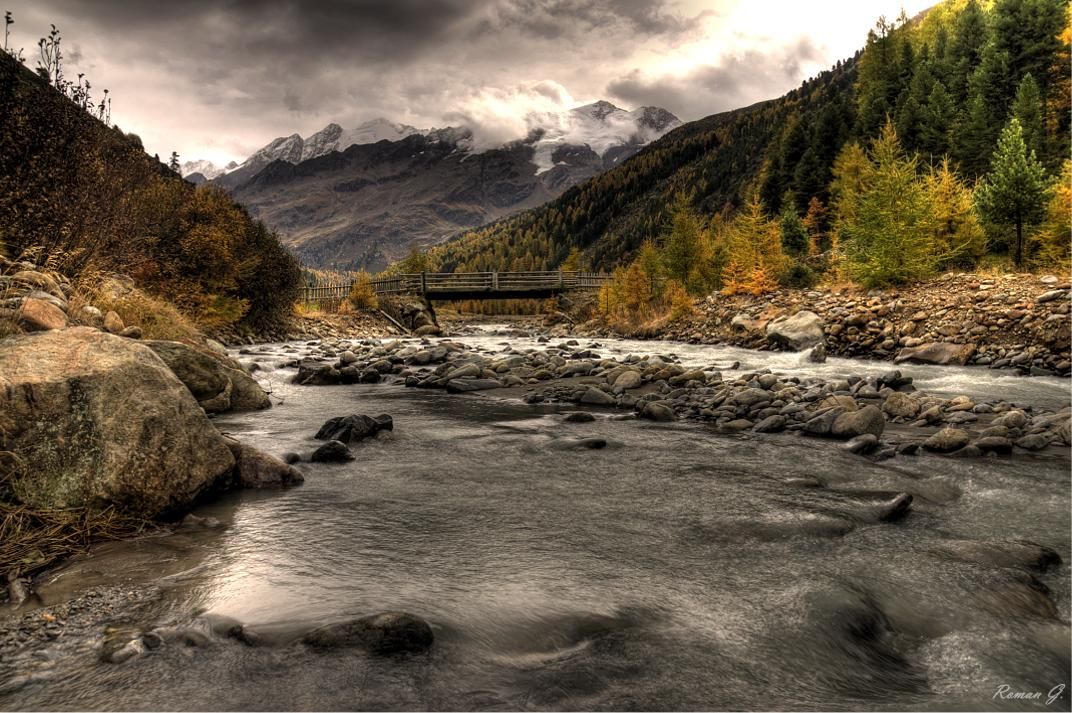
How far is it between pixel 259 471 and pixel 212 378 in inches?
189

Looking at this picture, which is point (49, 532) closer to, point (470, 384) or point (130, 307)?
point (130, 307)

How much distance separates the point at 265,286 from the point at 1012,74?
6380cm

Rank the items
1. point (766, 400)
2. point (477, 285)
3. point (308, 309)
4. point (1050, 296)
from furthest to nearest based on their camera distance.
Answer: point (477, 285), point (308, 309), point (1050, 296), point (766, 400)

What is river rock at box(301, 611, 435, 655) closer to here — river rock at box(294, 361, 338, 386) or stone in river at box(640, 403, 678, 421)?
stone in river at box(640, 403, 678, 421)

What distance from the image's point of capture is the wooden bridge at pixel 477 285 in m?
46.7

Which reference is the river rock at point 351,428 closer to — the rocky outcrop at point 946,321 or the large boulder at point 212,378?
the large boulder at point 212,378

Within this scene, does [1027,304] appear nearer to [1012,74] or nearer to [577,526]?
[577,526]

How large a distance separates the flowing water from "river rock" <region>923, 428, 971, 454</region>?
0.35 metres

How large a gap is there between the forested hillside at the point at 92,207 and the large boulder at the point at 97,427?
16.5ft

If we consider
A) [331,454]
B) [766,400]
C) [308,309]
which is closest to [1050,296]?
[766,400]

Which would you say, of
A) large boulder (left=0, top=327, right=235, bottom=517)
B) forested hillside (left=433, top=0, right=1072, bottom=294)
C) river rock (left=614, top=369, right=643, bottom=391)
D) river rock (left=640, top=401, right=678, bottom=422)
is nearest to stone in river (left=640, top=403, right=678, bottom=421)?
river rock (left=640, top=401, right=678, bottom=422)

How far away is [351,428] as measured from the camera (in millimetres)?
8320

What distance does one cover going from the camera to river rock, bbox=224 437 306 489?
233 inches

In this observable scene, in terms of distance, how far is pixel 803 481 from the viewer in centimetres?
630
